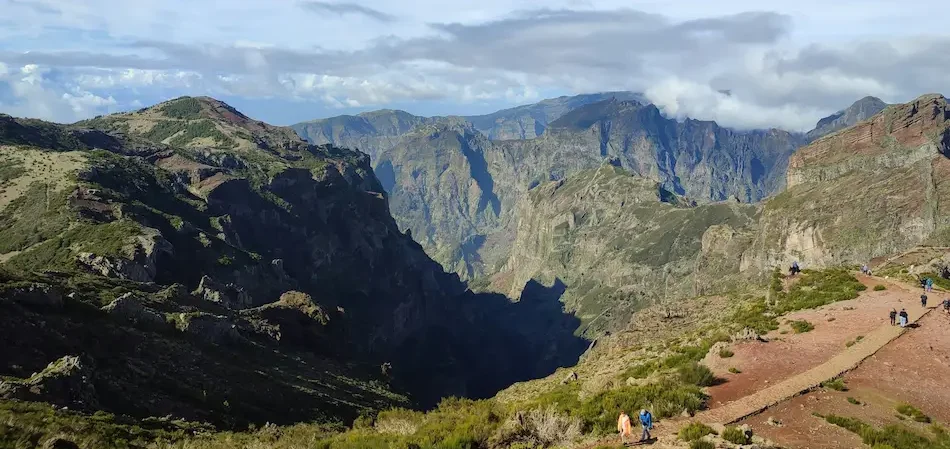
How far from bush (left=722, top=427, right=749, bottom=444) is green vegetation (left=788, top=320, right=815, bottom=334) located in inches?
853

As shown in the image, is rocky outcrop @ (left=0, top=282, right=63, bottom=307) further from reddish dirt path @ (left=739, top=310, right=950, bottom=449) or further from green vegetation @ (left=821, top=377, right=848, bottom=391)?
green vegetation @ (left=821, top=377, right=848, bottom=391)

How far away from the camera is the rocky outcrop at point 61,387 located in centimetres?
3852

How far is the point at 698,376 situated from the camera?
34656 mm

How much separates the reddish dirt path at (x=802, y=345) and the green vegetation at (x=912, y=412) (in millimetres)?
5572

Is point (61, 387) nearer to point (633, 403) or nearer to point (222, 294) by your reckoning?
point (633, 403)

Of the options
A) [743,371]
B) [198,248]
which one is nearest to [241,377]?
[743,371]

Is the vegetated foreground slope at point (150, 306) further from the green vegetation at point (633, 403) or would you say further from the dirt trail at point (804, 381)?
the dirt trail at point (804, 381)

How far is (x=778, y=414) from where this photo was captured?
28781 millimetres

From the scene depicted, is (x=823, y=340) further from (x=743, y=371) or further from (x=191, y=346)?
(x=191, y=346)

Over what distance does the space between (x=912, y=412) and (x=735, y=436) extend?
11.1 metres

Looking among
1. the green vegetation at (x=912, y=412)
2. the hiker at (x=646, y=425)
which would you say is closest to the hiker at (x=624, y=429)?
the hiker at (x=646, y=425)

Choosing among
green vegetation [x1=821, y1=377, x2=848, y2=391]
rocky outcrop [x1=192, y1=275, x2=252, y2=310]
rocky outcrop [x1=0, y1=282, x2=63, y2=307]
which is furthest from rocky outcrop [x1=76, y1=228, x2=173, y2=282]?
green vegetation [x1=821, y1=377, x2=848, y2=391]

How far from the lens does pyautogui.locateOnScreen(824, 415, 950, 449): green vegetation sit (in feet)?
84.6

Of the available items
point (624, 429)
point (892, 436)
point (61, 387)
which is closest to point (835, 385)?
point (892, 436)
